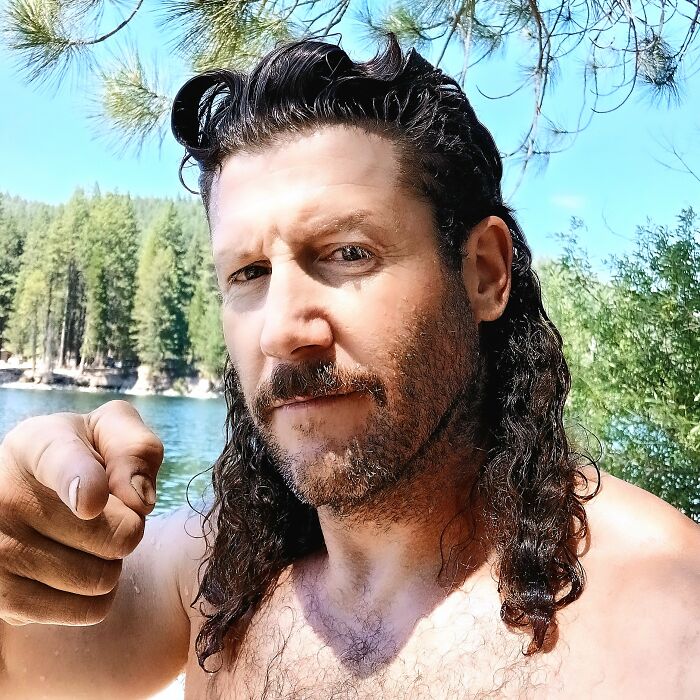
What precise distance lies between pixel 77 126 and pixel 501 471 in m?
2.88

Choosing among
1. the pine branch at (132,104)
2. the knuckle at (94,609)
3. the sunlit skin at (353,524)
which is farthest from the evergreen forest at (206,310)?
the knuckle at (94,609)

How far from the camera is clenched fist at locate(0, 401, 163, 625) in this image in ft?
2.35

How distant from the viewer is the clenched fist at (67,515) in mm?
717

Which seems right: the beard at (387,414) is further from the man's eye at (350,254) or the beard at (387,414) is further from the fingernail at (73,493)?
the fingernail at (73,493)

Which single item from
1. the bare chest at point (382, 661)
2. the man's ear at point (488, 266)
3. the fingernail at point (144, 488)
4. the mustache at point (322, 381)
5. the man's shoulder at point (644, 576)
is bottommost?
the bare chest at point (382, 661)

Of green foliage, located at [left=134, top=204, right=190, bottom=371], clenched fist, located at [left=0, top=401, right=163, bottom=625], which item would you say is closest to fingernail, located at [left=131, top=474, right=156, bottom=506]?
clenched fist, located at [left=0, top=401, right=163, bottom=625]

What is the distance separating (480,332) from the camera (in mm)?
1013

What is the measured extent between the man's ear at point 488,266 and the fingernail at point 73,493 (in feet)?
1.76

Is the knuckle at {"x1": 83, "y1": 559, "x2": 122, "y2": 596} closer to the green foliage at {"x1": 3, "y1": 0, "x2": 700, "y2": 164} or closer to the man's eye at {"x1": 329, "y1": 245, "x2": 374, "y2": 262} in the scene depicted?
the man's eye at {"x1": 329, "y1": 245, "x2": 374, "y2": 262}

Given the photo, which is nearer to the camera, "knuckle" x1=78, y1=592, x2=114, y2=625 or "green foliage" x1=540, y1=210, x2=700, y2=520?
"knuckle" x1=78, y1=592, x2=114, y2=625

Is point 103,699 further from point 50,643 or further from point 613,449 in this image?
point 613,449

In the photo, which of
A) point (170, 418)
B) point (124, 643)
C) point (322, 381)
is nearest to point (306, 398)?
point (322, 381)

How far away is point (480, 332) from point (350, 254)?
0.24 meters

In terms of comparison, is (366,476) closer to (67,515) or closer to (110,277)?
(67,515)
